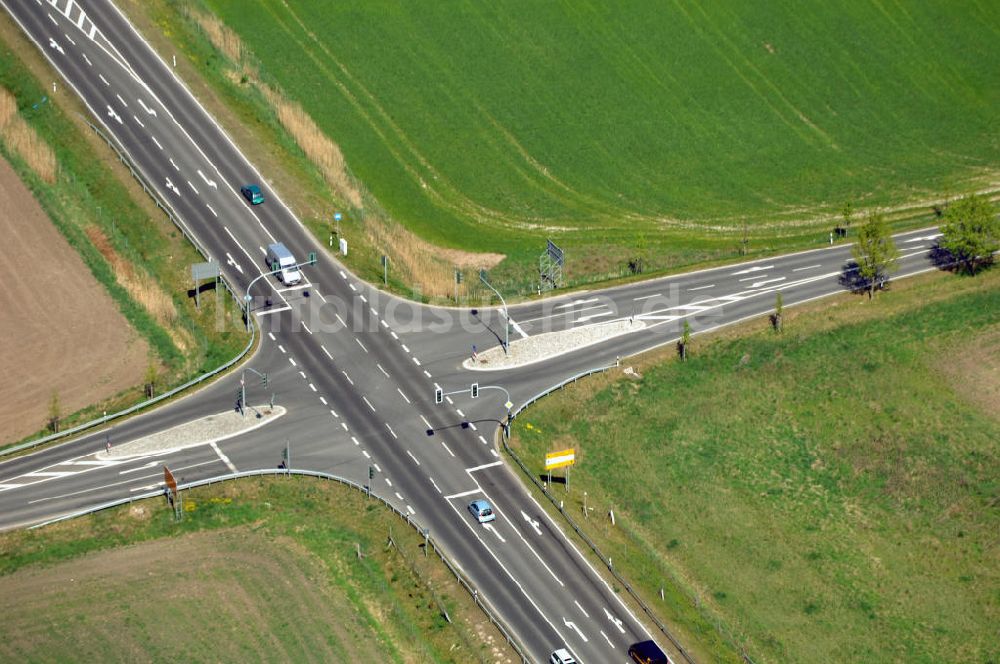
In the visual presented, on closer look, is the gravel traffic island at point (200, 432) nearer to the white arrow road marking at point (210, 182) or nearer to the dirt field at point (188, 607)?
the dirt field at point (188, 607)

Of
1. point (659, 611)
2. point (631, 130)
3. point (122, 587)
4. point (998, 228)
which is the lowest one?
point (659, 611)

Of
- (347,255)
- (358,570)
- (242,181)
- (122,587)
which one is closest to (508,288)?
(347,255)

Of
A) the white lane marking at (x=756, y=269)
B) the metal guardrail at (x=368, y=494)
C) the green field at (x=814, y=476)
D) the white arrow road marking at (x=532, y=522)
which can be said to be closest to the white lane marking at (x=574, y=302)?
the green field at (x=814, y=476)

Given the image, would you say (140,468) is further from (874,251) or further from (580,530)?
(874,251)

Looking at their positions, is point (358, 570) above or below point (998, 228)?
below

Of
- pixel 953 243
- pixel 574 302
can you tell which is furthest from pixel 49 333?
pixel 953 243

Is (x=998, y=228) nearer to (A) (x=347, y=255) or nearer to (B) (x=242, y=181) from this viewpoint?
(A) (x=347, y=255)

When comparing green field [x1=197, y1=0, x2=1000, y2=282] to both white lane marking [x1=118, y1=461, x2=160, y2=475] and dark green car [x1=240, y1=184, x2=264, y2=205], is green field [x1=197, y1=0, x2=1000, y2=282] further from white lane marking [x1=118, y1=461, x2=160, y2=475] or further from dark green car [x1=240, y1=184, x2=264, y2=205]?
white lane marking [x1=118, y1=461, x2=160, y2=475]
